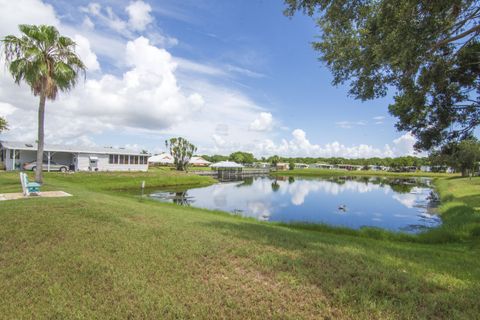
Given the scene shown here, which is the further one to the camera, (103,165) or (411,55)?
(103,165)

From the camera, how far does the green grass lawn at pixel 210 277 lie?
3.33 metres

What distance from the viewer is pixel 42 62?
14672mm

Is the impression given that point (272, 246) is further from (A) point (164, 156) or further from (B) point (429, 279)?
(A) point (164, 156)

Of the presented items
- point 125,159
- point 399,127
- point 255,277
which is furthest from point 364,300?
point 125,159

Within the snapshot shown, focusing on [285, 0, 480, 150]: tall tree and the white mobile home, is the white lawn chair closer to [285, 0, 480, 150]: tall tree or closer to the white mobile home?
[285, 0, 480, 150]: tall tree

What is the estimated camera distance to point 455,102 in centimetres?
970

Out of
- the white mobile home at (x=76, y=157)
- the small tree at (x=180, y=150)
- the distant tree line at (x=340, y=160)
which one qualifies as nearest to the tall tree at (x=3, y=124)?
the white mobile home at (x=76, y=157)

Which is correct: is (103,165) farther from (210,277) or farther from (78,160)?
(210,277)

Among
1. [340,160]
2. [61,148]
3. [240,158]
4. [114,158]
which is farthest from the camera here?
[340,160]

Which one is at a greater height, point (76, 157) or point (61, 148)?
point (61, 148)

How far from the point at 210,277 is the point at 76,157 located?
36440 millimetres

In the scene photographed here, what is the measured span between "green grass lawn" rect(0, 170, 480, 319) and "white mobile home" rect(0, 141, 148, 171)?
30.6 m

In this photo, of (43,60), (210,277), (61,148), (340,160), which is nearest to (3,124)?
(61,148)

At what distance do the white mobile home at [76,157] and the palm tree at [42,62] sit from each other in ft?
62.8
